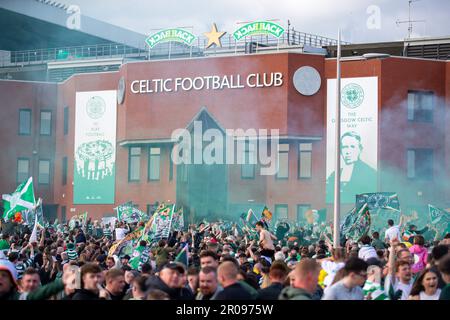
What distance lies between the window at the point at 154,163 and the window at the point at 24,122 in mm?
10313

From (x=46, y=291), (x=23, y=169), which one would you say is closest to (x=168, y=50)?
(x=23, y=169)

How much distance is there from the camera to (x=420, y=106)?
45031 millimetres

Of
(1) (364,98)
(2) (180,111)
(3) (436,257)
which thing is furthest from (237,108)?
(3) (436,257)

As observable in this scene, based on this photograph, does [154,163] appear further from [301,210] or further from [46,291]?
[46,291]

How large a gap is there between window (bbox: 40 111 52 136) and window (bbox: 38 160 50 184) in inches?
71.7

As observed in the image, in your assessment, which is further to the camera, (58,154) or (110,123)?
(58,154)

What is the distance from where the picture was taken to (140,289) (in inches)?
363

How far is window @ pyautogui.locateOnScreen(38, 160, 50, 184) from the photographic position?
5459 centimetres

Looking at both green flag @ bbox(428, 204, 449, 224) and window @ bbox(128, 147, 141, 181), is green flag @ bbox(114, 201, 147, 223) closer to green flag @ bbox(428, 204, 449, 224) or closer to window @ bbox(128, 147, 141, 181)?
green flag @ bbox(428, 204, 449, 224)

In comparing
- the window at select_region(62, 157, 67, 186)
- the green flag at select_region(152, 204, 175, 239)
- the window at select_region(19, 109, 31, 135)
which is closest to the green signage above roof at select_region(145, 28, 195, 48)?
the window at select_region(62, 157, 67, 186)

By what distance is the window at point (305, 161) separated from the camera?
45281 mm

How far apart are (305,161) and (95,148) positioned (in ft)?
40.8

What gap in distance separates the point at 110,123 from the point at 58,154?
635cm
